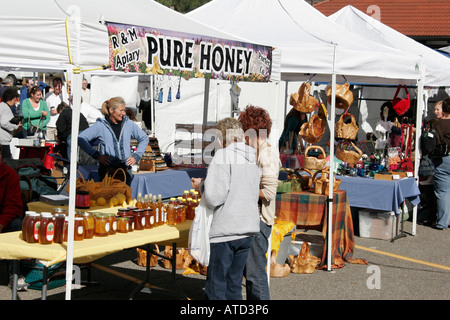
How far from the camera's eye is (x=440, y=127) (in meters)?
8.91

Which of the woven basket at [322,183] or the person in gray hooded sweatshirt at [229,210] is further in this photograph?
the woven basket at [322,183]

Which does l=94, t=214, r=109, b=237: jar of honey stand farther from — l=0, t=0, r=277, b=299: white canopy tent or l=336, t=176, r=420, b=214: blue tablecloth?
l=336, t=176, r=420, b=214: blue tablecloth

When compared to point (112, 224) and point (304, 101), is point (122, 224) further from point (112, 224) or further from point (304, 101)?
point (304, 101)

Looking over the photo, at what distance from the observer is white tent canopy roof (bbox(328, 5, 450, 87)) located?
9.53 m

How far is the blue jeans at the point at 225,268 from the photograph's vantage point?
4.22m

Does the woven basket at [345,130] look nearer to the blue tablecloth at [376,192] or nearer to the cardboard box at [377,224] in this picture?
the blue tablecloth at [376,192]

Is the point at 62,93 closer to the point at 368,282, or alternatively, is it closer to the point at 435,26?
the point at 368,282

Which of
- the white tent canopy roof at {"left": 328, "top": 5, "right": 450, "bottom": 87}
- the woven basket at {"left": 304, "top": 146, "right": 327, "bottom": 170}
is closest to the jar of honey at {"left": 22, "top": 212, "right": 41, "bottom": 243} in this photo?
the woven basket at {"left": 304, "top": 146, "right": 327, "bottom": 170}

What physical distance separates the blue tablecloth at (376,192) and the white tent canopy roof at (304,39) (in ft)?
4.62

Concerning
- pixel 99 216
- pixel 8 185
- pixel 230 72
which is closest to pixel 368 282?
pixel 230 72

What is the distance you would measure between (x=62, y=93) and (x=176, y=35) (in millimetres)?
9160

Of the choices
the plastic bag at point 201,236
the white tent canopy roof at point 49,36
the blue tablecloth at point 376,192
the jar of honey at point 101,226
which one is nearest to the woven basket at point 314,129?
the blue tablecloth at point 376,192

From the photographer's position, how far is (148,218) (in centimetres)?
486

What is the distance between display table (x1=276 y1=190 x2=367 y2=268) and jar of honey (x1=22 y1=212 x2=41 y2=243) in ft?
10.4
